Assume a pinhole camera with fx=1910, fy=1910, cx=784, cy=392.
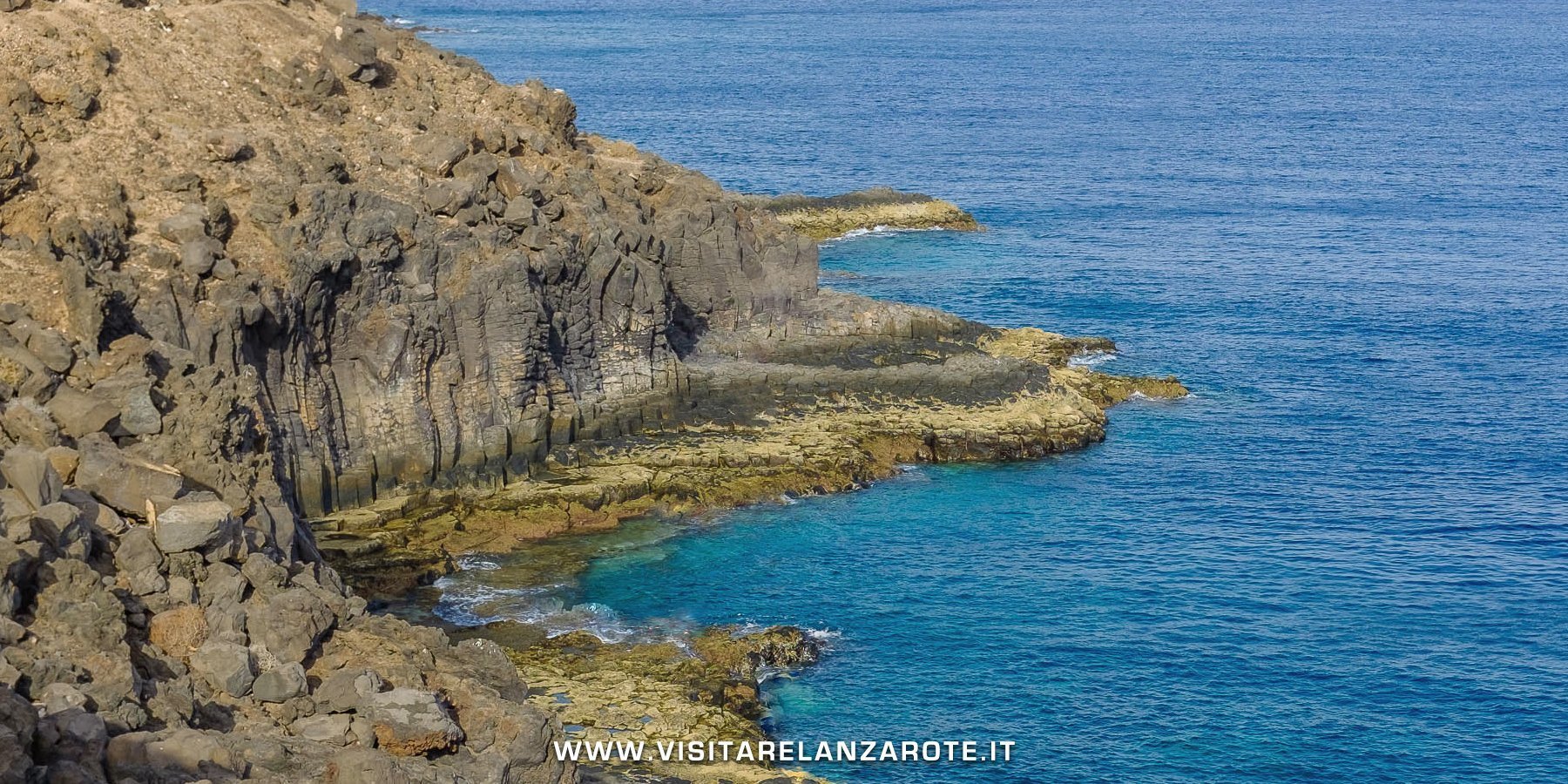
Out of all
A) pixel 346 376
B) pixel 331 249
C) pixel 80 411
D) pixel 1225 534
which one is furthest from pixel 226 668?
pixel 1225 534

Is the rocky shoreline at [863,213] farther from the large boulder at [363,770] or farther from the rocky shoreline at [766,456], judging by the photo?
the large boulder at [363,770]

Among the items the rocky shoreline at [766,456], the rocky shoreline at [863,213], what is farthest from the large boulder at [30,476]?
the rocky shoreline at [863,213]

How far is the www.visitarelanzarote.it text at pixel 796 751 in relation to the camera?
49250 millimetres

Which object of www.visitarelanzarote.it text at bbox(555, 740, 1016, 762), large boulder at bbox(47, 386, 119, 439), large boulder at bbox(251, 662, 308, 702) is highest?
large boulder at bbox(47, 386, 119, 439)

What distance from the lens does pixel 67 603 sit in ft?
131

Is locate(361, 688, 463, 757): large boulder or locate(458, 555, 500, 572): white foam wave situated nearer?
locate(361, 688, 463, 757): large boulder

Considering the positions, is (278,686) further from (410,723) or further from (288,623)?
→ (410,723)

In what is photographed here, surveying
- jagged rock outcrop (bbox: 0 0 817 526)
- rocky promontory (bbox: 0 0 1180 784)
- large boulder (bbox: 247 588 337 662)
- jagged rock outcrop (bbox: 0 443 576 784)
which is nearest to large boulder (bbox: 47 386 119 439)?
rocky promontory (bbox: 0 0 1180 784)

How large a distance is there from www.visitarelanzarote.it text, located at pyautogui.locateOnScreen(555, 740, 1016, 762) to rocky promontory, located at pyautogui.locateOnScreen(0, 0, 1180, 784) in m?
2.82

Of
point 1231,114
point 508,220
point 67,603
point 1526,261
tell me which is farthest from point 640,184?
point 1231,114

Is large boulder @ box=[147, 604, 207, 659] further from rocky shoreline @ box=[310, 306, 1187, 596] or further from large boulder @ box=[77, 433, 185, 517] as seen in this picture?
rocky shoreline @ box=[310, 306, 1187, 596]

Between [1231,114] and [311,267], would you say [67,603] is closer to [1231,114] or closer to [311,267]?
[311,267]

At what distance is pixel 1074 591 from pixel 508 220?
87.3 ft

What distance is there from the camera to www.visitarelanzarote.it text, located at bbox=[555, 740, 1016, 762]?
162ft
